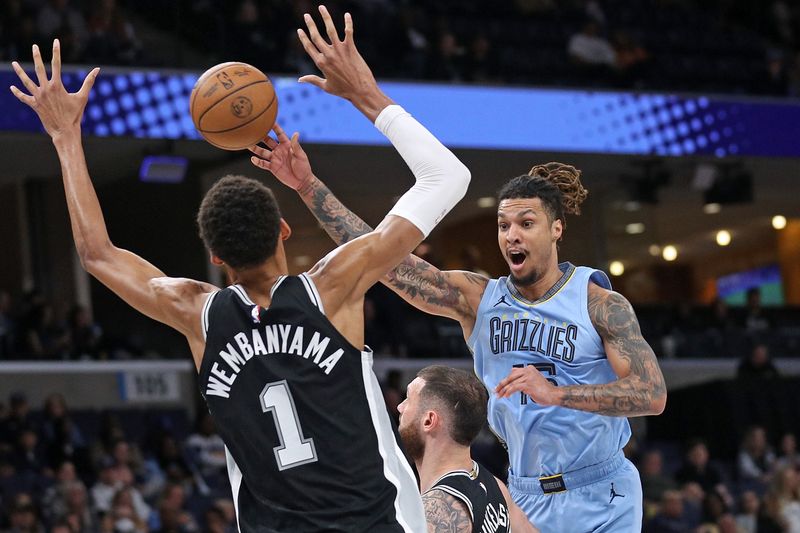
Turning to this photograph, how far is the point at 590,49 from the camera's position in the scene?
60.1 ft

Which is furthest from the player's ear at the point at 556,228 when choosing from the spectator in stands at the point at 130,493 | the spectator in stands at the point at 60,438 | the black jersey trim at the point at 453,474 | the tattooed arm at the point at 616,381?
the spectator in stands at the point at 60,438

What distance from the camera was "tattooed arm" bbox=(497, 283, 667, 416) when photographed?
4.34m

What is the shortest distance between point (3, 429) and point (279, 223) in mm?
11482

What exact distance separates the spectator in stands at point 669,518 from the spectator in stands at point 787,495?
1.28m

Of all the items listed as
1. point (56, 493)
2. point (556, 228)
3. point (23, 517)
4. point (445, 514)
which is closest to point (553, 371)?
point (556, 228)

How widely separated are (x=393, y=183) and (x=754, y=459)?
22.6 feet

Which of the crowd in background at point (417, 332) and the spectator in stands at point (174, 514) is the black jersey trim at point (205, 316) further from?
the crowd in background at point (417, 332)

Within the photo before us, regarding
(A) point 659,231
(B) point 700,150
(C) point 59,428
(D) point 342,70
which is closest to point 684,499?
(B) point 700,150

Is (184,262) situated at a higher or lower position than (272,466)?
higher

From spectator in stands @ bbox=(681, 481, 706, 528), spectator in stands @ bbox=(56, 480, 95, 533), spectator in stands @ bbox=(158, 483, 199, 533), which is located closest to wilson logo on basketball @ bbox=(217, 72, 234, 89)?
spectator in stands @ bbox=(56, 480, 95, 533)

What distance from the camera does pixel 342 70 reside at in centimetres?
Result: 411

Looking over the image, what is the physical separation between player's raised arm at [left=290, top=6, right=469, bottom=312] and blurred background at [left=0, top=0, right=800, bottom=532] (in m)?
8.80

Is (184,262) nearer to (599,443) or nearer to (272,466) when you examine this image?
(599,443)

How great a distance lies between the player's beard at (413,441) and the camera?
473cm
